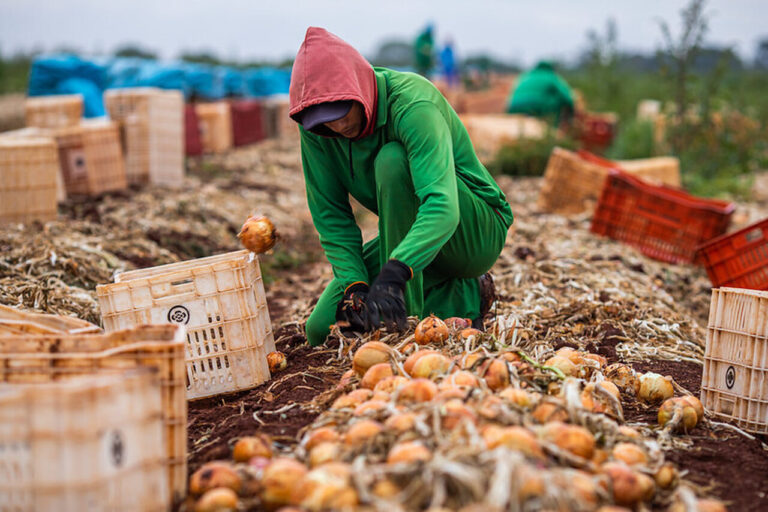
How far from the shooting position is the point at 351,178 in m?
3.52

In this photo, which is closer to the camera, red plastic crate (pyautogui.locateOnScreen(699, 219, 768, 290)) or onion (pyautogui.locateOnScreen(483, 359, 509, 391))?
onion (pyautogui.locateOnScreen(483, 359, 509, 391))

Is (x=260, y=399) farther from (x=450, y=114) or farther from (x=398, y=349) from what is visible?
(x=450, y=114)

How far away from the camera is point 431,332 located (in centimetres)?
292

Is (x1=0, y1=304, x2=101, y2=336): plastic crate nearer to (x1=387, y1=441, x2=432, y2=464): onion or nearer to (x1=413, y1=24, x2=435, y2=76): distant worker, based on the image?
(x1=387, y1=441, x2=432, y2=464): onion

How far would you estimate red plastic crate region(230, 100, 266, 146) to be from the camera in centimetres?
1334

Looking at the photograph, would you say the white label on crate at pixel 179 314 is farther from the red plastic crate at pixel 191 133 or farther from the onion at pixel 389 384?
the red plastic crate at pixel 191 133

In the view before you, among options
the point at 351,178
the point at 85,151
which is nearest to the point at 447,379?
the point at 351,178

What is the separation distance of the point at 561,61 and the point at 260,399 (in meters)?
34.7

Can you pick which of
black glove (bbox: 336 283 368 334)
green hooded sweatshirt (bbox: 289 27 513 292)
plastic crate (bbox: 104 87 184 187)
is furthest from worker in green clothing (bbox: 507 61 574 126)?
black glove (bbox: 336 283 368 334)

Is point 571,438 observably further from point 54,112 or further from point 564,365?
point 54,112

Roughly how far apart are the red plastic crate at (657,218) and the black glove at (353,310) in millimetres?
3942

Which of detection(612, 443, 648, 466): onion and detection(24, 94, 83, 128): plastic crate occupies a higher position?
detection(24, 94, 83, 128): plastic crate

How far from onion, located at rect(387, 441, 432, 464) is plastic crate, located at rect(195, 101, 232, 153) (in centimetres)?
1083

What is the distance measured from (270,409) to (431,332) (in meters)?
0.71
